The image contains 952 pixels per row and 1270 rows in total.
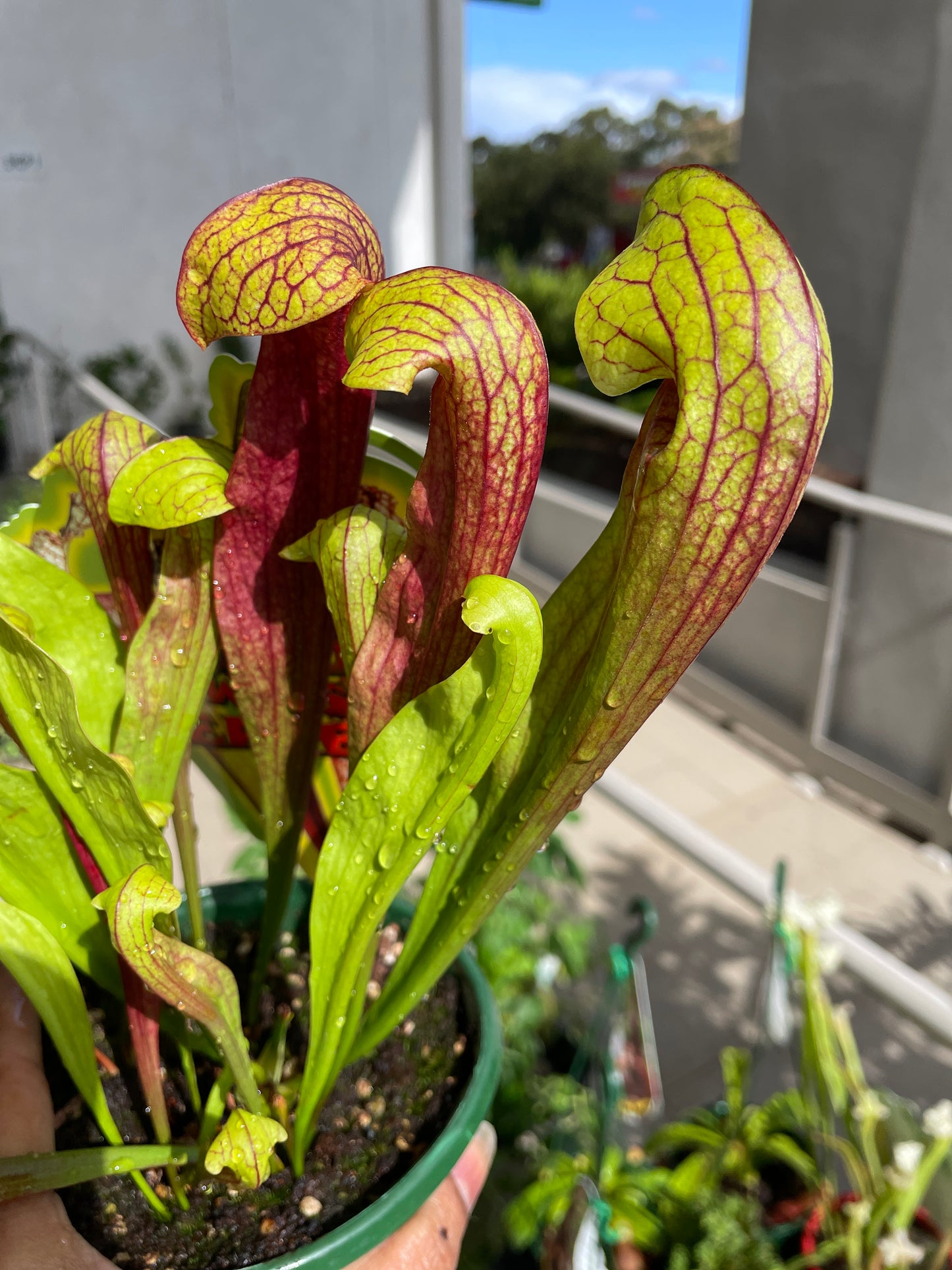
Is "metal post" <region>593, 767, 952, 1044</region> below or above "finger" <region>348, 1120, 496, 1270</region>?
below

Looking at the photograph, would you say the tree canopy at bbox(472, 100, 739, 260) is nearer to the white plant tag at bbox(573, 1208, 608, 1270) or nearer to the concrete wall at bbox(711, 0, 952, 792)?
the concrete wall at bbox(711, 0, 952, 792)

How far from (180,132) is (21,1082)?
4.83m

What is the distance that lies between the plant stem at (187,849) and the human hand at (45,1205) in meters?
0.10

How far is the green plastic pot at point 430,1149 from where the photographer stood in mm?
362

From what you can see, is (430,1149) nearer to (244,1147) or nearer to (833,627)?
(244,1147)

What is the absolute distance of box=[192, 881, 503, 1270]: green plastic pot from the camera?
0.36m

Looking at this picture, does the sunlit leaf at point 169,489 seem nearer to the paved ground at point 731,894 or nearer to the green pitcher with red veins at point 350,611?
the green pitcher with red veins at point 350,611

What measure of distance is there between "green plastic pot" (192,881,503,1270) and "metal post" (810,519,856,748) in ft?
6.54

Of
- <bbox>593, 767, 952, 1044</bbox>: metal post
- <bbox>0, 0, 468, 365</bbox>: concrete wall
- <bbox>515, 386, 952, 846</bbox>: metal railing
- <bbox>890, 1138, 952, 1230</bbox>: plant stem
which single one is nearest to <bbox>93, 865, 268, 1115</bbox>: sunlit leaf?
<bbox>593, 767, 952, 1044</bbox>: metal post

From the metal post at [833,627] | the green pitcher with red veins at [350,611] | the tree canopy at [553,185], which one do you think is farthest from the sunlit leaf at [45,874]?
the tree canopy at [553,185]

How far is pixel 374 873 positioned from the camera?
36cm

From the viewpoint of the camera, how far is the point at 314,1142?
47 centimetres

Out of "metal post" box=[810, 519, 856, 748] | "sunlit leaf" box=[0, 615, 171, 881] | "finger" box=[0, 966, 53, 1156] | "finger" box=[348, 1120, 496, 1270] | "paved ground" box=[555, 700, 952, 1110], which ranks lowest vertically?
"paved ground" box=[555, 700, 952, 1110]

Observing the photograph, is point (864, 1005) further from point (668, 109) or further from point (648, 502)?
point (668, 109)
